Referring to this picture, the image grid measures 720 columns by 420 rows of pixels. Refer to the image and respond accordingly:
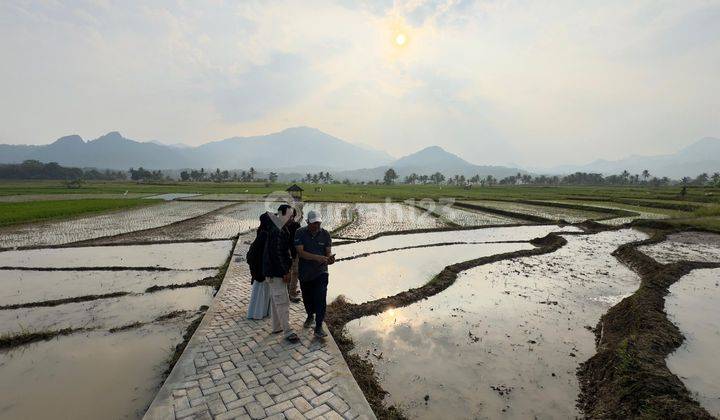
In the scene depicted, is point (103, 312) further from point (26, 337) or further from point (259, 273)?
point (259, 273)

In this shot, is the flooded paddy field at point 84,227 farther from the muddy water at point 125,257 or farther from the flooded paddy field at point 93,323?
the flooded paddy field at point 93,323

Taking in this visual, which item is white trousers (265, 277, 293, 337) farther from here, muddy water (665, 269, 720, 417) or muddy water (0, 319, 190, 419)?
muddy water (665, 269, 720, 417)

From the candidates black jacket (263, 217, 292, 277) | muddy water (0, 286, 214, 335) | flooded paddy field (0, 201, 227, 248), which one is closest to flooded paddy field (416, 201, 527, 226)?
muddy water (0, 286, 214, 335)

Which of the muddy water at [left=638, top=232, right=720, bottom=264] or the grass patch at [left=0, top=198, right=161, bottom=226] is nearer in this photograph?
the muddy water at [left=638, top=232, right=720, bottom=264]

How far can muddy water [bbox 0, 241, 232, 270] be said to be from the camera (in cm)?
1160

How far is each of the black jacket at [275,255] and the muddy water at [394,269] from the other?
133 inches

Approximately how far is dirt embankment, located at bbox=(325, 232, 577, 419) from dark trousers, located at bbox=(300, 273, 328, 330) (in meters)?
0.71

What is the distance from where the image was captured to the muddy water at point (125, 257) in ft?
38.1

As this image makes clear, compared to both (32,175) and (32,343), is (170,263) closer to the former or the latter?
(32,343)

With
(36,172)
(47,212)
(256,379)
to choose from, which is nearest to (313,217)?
(256,379)

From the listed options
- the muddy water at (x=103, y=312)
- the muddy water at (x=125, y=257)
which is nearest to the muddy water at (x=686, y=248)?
the muddy water at (x=103, y=312)

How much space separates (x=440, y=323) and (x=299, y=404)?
12.5ft

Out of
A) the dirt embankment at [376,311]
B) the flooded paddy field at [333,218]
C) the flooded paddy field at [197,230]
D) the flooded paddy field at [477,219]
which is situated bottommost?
the flooded paddy field at [197,230]

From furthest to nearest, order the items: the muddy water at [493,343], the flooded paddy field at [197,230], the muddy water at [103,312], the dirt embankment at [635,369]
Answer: the flooded paddy field at [197,230]
the muddy water at [103,312]
the muddy water at [493,343]
the dirt embankment at [635,369]
